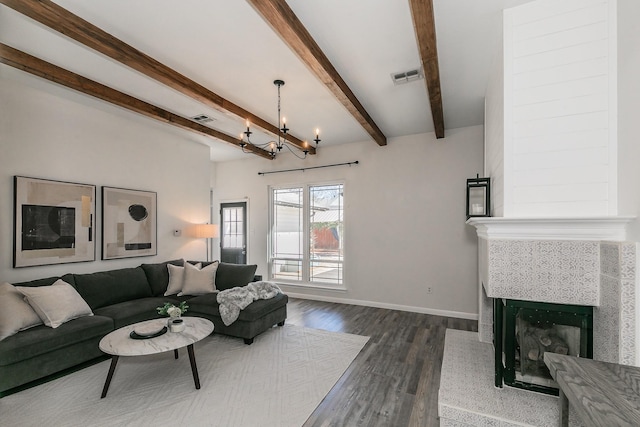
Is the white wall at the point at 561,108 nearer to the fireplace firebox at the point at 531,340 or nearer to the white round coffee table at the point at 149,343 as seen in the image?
the fireplace firebox at the point at 531,340

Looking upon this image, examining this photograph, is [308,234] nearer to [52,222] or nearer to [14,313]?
[52,222]

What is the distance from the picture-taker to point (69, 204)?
3482 millimetres

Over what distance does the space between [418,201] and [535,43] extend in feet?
9.53

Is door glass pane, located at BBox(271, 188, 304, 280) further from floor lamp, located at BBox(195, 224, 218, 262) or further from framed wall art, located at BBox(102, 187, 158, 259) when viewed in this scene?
framed wall art, located at BBox(102, 187, 158, 259)

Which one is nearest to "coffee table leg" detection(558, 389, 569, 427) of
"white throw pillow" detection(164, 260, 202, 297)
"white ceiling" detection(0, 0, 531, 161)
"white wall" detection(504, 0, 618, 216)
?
"white wall" detection(504, 0, 618, 216)

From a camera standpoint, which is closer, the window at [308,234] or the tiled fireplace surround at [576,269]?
the tiled fireplace surround at [576,269]

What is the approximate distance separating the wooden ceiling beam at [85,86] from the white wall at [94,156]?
463 mm

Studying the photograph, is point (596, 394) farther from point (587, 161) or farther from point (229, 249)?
point (229, 249)

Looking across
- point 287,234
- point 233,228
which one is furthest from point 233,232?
point 287,234

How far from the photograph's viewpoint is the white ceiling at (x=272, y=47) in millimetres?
2070

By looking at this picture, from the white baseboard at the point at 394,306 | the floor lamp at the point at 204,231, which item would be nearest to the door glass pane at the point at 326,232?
the white baseboard at the point at 394,306

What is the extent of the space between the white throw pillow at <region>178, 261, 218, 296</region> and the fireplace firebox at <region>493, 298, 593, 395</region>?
3468 millimetres

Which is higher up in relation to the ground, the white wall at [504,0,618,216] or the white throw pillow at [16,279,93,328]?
the white wall at [504,0,618,216]

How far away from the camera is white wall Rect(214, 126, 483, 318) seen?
445cm
